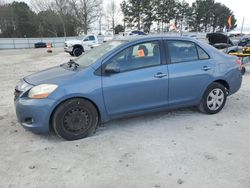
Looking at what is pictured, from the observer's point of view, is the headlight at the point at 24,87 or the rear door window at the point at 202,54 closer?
the headlight at the point at 24,87

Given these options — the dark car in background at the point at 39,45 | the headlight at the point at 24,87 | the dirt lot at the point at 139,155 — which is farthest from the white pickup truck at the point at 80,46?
the dark car in background at the point at 39,45

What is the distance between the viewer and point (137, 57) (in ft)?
14.1

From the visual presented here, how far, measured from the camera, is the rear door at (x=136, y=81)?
4.06 metres

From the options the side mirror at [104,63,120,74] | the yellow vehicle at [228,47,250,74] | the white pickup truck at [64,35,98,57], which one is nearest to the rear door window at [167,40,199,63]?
the side mirror at [104,63,120,74]

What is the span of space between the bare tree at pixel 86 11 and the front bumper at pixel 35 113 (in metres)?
51.1

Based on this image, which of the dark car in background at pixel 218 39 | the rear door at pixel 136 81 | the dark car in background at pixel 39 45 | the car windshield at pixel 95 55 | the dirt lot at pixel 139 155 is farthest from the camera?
the dark car in background at pixel 39 45

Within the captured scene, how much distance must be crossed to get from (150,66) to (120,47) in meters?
0.60

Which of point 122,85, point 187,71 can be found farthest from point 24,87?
point 187,71

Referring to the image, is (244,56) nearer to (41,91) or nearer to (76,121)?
(76,121)

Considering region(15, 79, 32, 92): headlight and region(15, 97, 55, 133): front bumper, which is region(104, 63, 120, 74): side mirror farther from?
region(15, 79, 32, 92): headlight

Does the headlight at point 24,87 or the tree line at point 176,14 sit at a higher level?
the tree line at point 176,14

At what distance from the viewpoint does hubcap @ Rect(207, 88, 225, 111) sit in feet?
16.3

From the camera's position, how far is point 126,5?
56.2 m

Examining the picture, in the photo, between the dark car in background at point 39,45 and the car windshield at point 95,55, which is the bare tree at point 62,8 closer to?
the dark car in background at point 39,45
